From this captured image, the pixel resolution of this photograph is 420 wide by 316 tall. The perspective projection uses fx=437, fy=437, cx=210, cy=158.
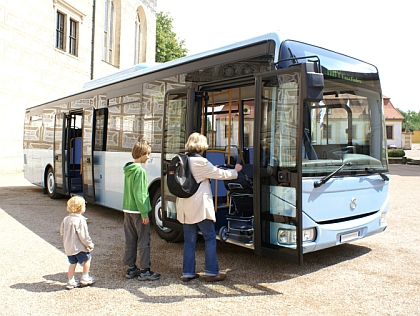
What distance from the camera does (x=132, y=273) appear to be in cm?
546

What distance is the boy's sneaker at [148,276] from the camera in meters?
5.35

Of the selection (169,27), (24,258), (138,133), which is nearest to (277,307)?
(24,258)

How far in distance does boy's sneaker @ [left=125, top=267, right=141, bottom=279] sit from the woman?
611mm

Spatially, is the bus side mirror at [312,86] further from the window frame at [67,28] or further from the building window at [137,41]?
the building window at [137,41]

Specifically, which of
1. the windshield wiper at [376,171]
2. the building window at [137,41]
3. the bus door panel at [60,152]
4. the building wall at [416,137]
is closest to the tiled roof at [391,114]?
the building wall at [416,137]

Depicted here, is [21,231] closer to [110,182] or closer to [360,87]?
[110,182]

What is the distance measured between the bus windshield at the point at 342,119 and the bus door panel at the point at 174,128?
1789 millimetres

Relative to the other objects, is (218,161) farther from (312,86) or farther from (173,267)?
(312,86)

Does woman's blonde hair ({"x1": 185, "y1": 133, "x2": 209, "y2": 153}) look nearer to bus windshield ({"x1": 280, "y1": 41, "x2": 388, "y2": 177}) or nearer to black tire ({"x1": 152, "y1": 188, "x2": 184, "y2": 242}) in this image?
bus windshield ({"x1": 280, "y1": 41, "x2": 388, "y2": 177})

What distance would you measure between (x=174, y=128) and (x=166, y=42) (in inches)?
1693

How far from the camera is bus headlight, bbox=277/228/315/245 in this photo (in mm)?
5043

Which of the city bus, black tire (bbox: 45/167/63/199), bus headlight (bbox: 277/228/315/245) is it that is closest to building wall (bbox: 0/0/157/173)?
black tire (bbox: 45/167/63/199)

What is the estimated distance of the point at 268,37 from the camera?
17.7ft

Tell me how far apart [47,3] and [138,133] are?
2038 cm
